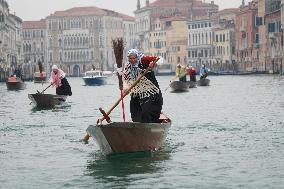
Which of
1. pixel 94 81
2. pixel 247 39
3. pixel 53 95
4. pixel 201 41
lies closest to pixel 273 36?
pixel 247 39

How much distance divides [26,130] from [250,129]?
16.2ft

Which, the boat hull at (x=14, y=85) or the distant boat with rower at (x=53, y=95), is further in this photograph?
the boat hull at (x=14, y=85)

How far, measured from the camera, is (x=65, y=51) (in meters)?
175

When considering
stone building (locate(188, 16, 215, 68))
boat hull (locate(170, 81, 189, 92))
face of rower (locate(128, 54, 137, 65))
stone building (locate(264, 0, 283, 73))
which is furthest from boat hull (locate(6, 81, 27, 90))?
stone building (locate(188, 16, 215, 68))

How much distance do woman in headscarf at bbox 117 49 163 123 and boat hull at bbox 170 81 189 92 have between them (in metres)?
31.4

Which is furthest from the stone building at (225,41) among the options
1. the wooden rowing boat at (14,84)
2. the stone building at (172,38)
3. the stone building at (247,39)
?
the wooden rowing boat at (14,84)

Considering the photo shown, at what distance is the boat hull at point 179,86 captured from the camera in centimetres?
4662

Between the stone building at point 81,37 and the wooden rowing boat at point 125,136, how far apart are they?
155603 mm

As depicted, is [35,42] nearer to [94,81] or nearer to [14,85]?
[94,81]

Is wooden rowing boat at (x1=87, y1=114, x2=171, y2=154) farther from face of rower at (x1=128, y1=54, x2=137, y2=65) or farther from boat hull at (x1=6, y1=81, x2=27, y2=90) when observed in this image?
boat hull at (x1=6, y1=81, x2=27, y2=90)

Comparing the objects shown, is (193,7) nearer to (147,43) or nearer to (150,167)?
(147,43)

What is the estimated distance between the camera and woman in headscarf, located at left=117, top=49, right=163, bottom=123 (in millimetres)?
14938

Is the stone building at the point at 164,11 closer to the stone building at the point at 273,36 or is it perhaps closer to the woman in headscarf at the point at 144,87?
the stone building at the point at 273,36

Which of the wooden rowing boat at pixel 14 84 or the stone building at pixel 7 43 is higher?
the stone building at pixel 7 43
